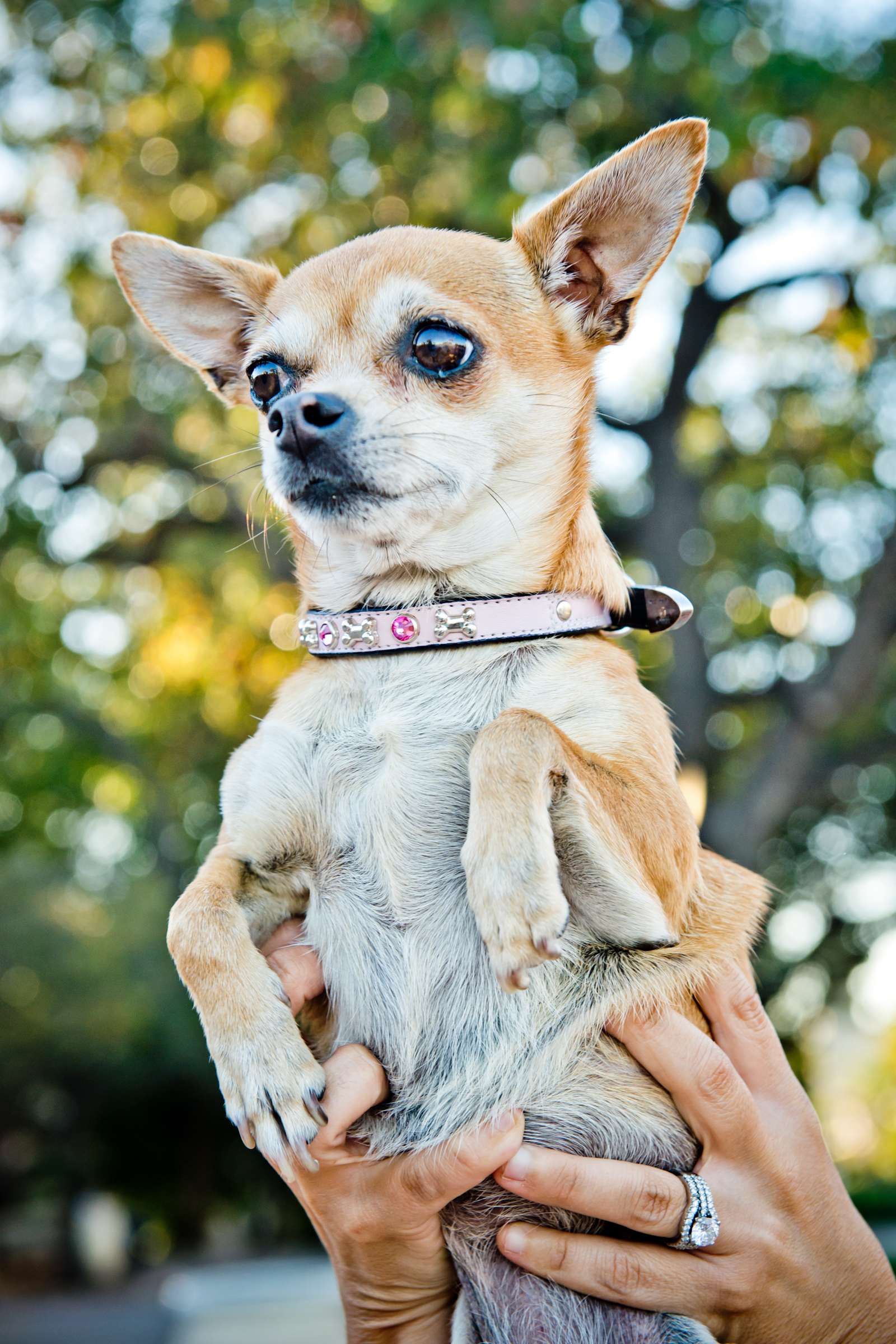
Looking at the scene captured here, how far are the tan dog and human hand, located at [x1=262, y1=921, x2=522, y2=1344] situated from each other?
1.7 inches

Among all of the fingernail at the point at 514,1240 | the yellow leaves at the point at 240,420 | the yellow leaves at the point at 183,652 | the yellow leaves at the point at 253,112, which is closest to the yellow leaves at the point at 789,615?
the yellow leaves at the point at 240,420

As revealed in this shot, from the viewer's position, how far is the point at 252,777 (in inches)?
79.4

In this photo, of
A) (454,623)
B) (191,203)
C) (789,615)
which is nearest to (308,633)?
(454,623)

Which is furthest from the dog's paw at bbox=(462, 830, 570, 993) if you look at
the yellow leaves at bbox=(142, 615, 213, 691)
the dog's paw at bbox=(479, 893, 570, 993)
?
the yellow leaves at bbox=(142, 615, 213, 691)

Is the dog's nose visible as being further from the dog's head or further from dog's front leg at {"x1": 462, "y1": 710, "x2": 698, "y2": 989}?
dog's front leg at {"x1": 462, "y1": 710, "x2": 698, "y2": 989}

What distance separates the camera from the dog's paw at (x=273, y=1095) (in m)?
1.75

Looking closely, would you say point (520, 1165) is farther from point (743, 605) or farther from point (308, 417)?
point (743, 605)

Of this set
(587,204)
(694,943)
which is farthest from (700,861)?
(587,204)

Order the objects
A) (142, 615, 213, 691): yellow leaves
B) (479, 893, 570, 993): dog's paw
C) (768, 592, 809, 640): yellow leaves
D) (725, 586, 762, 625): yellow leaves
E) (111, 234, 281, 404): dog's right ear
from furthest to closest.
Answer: (142, 615, 213, 691): yellow leaves, (725, 586, 762, 625): yellow leaves, (768, 592, 809, 640): yellow leaves, (111, 234, 281, 404): dog's right ear, (479, 893, 570, 993): dog's paw

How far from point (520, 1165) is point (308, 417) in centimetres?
131

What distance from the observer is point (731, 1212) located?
1.92 metres

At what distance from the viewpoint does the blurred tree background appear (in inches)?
229

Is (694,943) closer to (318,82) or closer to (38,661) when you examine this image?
(318,82)

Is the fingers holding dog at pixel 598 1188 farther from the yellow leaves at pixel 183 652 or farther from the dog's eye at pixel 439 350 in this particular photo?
the yellow leaves at pixel 183 652
